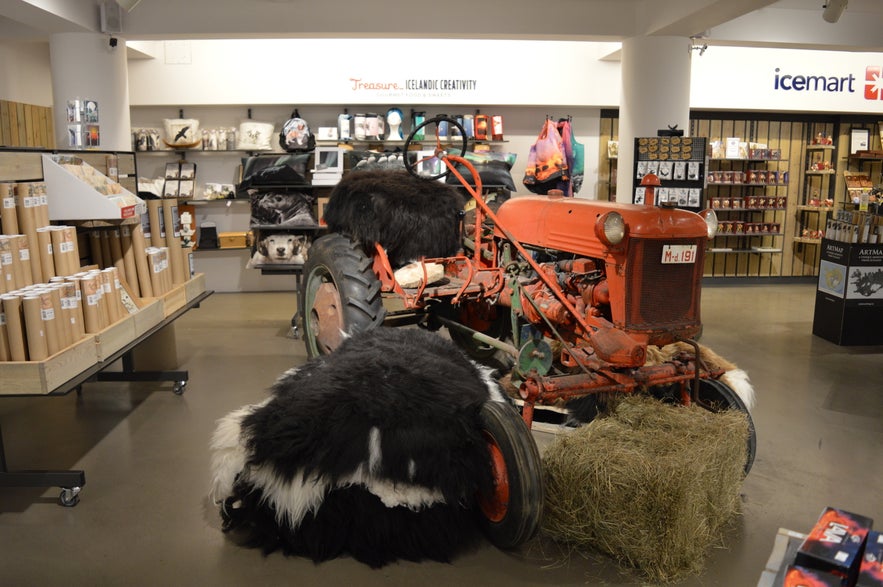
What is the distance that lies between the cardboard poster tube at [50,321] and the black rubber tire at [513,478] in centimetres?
182

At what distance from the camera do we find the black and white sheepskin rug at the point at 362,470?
8.54 feet

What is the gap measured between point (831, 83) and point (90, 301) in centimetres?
834

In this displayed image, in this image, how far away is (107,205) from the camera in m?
3.82

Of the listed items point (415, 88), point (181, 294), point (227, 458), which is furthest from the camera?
point (415, 88)

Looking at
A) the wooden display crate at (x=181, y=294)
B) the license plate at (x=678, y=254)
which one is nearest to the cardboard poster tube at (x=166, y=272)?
the wooden display crate at (x=181, y=294)

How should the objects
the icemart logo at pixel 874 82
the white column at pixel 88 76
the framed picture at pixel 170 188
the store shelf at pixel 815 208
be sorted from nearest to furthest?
the white column at pixel 88 76 → the framed picture at pixel 170 188 → the icemart logo at pixel 874 82 → the store shelf at pixel 815 208

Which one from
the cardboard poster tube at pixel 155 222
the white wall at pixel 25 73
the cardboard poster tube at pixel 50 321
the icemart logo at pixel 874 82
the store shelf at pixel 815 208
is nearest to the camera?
the cardboard poster tube at pixel 50 321

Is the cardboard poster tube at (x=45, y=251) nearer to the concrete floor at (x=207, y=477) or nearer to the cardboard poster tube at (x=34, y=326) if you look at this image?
the cardboard poster tube at (x=34, y=326)

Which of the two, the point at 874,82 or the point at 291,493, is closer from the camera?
the point at 291,493

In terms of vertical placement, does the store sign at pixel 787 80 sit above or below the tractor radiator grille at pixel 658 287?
above

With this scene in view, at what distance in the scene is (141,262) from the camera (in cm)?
444

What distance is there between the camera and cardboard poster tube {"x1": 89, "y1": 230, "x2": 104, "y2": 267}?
14.0 ft

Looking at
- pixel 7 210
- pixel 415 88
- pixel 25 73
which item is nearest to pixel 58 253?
pixel 7 210

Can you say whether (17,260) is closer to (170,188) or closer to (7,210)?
(7,210)
